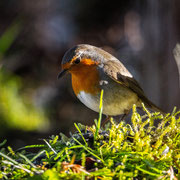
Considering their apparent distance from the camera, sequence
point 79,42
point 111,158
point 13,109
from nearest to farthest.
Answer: point 111,158
point 13,109
point 79,42

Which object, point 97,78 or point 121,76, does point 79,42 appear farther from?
point 97,78

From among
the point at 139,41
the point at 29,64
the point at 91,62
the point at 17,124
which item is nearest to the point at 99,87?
the point at 91,62

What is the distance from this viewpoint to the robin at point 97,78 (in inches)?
100

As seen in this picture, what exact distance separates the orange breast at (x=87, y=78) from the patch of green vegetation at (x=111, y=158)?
3.15 ft

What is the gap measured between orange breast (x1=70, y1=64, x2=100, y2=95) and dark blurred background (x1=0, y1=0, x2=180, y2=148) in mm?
2752

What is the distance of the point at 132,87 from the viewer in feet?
9.38

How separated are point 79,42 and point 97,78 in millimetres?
3371

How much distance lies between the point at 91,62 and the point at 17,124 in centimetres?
189

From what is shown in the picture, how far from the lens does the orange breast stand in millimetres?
2545

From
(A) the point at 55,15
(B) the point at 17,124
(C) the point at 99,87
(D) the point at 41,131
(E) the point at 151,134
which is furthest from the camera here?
(A) the point at 55,15

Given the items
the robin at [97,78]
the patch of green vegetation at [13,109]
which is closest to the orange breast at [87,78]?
the robin at [97,78]

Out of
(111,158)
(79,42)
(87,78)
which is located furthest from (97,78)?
(79,42)

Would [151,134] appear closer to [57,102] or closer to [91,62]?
[91,62]

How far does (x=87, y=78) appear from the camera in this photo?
255 cm
